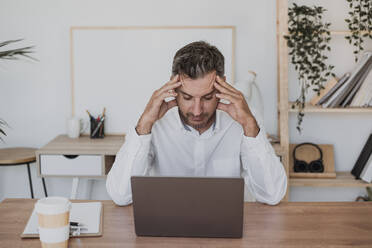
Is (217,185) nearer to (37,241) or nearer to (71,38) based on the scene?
(37,241)

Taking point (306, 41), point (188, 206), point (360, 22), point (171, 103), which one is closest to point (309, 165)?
point (306, 41)

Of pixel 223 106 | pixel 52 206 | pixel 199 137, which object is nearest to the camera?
pixel 52 206

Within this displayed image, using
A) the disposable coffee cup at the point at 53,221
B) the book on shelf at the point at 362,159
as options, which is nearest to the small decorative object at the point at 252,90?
the book on shelf at the point at 362,159

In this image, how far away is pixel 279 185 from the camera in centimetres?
175

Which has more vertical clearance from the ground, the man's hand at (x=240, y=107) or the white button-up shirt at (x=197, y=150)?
the man's hand at (x=240, y=107)

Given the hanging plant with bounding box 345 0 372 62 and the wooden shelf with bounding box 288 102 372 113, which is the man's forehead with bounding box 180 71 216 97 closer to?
the wooden shelf with bounding box 288 102 372 113

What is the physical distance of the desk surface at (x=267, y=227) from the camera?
4.32 ft

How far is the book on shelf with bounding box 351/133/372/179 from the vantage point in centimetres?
313

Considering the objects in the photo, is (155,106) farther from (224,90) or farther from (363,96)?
(363,96)

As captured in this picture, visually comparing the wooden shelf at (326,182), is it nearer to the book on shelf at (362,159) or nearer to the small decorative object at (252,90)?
the book on shelf at (362,159)

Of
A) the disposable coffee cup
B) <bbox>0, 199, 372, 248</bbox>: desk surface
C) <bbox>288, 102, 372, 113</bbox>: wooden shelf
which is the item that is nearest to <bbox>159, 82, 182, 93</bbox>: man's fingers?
<bbox>0, 199, 372, 248</bbox>: desk surface

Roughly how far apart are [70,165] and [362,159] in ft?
6.80

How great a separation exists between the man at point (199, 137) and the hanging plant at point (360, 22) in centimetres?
136

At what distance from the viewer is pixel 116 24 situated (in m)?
3.25
